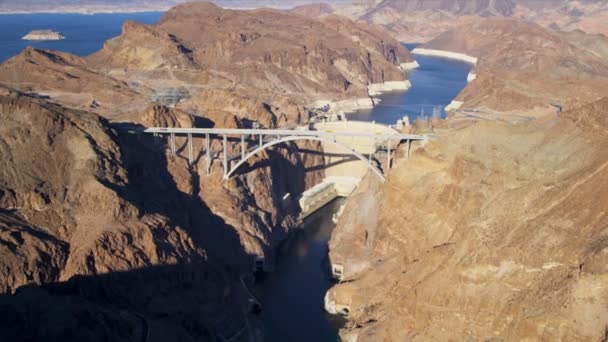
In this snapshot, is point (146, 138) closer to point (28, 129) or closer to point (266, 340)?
point (28, 129)

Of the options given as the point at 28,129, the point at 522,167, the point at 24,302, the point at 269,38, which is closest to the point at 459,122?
the point at 522,167

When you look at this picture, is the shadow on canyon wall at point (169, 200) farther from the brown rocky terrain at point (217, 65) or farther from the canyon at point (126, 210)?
the brown rocky terrain at point (217, 65)

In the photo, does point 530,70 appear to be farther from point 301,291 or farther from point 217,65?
point 301,291

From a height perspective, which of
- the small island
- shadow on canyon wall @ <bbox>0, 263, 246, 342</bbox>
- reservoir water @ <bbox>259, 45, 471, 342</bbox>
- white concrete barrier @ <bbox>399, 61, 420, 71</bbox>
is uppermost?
shadow on canyon wall @ <bbox>0, 263, 246, 342</bbox>

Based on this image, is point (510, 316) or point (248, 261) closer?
point (510, 316)

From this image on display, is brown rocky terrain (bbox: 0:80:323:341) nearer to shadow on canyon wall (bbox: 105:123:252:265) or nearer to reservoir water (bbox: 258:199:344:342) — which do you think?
shadow on canyon wall (bbox: 105:123:252:265)

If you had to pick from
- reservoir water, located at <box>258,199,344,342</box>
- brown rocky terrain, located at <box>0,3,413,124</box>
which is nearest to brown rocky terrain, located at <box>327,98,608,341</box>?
Answer: reservoir water, located at <box>258,199,344,342</box>
